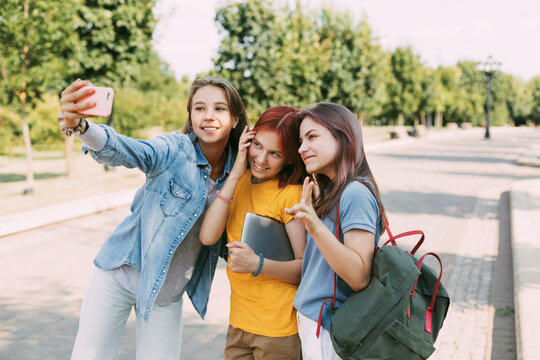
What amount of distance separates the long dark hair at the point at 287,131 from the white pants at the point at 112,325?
837 mm

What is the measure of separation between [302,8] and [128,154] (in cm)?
2216

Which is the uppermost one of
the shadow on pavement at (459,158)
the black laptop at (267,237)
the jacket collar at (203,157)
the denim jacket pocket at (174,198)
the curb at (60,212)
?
the jacket collar at (203,157)

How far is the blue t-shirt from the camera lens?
6.13 ft

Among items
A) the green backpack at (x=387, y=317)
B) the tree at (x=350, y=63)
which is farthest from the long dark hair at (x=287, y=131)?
the tree at (x=350, y=63)

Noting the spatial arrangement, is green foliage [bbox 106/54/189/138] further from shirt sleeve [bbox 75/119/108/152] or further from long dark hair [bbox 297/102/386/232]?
long dark hair [bbox 297/102/386/232]

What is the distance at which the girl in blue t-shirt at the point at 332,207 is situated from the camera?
187 cm

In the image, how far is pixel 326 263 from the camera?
2.03 meters

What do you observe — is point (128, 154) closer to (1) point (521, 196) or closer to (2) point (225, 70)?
(1) point (521, 196)

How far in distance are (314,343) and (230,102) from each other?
43.8 inches

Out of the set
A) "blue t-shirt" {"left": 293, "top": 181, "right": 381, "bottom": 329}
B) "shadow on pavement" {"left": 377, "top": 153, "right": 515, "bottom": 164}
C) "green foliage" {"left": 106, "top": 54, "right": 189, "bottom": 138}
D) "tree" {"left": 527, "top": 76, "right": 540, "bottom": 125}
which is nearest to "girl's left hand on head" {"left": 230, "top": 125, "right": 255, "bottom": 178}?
"blue t-shirt" {"left": 293, "top": 181, "right": 381, "bottom": 329}

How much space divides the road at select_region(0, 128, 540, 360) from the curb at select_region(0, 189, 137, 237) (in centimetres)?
17

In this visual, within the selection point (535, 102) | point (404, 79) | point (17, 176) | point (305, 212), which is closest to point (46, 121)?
point (17, 176)

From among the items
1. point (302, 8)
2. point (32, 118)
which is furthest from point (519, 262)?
point (302, 8)

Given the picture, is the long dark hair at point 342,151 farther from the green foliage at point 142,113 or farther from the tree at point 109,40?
the green foliage at point 142,113
